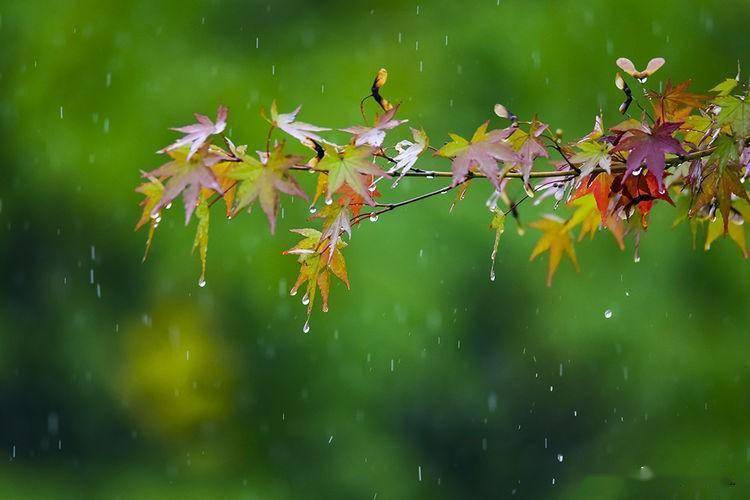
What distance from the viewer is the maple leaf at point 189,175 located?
3.58 feet

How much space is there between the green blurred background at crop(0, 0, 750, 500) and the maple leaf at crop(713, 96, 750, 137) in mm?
2605

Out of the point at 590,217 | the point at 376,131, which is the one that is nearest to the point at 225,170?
the point at 376,131

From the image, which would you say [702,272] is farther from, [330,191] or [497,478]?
[330,191]

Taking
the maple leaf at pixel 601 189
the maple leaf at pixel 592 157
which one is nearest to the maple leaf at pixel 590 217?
the maple leaf at pixel 601 189

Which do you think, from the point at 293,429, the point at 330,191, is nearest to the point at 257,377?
the point at 293,429

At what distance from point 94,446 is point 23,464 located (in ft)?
1.32

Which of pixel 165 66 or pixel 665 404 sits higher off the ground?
pixel 165 66

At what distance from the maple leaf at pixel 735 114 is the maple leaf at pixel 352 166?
0.42 meters

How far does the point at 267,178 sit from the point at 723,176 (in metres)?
0.53

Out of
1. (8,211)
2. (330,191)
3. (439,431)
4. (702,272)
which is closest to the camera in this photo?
(330,191)

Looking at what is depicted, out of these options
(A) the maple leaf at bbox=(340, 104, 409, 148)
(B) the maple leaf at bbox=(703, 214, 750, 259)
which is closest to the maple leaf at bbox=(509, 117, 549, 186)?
(A) the maple leaf at bbox=(340, 104, 409, 148)

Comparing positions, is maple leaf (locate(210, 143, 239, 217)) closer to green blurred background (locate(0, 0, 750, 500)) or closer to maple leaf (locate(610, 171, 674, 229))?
maple leaf (locate(610, 171, 674, 229))

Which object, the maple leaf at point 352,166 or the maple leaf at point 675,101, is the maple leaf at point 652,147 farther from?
the maple leaf at point 352,166

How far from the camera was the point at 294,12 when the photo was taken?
4.28 m
